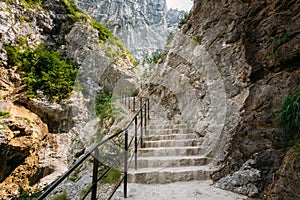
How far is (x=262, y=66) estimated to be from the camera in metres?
2.63

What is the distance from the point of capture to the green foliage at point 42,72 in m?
7.16

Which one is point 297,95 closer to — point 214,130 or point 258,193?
point 258,193

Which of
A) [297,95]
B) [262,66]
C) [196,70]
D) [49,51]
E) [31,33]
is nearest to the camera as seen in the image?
[297,95]

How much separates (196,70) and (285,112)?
2.52 metres

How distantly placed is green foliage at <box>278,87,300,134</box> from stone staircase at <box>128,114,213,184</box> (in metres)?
1.02

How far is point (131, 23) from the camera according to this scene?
1731 centimetres

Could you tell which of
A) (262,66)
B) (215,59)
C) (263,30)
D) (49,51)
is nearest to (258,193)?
(262,66)

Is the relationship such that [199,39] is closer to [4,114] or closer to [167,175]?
[167,175]

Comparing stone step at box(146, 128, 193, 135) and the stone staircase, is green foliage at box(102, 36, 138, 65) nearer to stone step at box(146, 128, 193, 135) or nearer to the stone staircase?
stone step at box(146, 128, 193, 135)

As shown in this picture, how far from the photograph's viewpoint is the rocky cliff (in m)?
5.70

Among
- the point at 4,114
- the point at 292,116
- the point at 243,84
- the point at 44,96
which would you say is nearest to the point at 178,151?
the point at 243,84

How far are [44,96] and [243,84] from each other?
23.2 ft

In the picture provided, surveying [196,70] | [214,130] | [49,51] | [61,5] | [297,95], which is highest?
[61,5]

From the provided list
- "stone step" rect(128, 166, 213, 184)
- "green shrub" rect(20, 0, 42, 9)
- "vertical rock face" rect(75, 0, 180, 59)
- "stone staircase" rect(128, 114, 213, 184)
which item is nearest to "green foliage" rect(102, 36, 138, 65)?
"vertical rock face" rect(75, 0, 180, 59)
